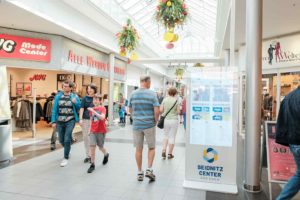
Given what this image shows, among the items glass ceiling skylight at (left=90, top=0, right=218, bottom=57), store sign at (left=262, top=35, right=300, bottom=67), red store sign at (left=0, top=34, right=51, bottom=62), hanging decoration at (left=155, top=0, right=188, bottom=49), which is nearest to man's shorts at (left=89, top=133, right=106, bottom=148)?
hanging decoration at (left=155, top=0, right=188, bottom=49)

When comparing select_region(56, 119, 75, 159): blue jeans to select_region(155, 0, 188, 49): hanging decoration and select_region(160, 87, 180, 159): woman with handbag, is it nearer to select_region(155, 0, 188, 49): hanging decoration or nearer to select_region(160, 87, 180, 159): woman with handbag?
select_region(160, 87, 180, 159): woman with handbag

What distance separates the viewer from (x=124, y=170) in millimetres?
4559

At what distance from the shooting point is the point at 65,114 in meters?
4.75

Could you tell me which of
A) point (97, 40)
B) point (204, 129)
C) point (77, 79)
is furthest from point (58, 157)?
point (77, 79)

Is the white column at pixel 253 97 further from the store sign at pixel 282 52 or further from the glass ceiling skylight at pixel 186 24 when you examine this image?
the store sign at pixel 282 52

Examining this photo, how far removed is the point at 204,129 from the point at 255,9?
6.25 feet

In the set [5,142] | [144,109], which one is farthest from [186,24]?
[5,142]

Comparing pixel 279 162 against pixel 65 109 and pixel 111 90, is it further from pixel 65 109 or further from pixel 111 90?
pixel 111 90

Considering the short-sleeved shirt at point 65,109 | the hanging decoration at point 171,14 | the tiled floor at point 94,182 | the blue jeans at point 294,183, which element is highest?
the hanging decoration at point 171,14

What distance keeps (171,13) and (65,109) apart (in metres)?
2.94

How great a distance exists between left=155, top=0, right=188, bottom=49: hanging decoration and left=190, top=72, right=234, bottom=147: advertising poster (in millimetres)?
2232

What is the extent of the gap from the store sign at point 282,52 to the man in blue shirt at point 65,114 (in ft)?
22.0

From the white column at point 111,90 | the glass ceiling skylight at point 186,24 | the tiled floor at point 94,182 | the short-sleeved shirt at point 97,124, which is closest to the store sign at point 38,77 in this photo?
the white column at point 111,90

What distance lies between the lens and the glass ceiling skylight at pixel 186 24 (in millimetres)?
9758
